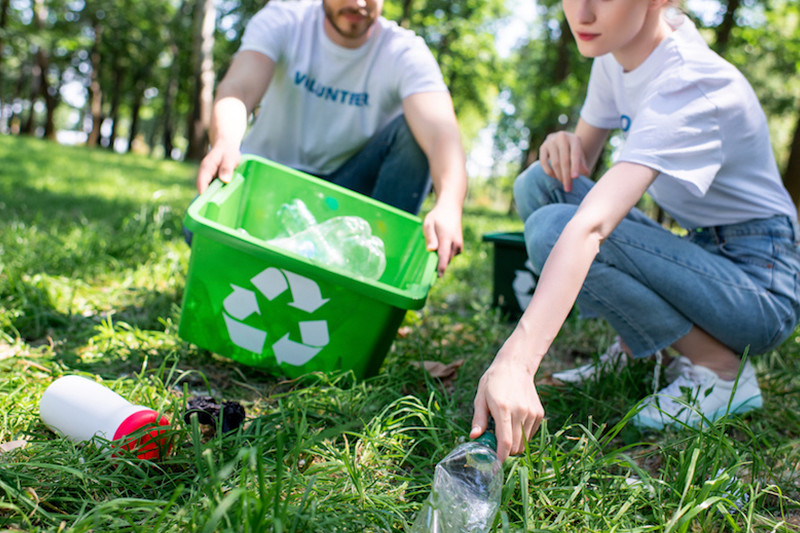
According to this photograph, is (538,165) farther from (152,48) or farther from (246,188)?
(152,48)

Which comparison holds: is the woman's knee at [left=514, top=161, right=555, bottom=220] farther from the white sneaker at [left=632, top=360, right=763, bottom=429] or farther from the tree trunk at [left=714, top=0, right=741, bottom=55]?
the tree trunk at [left=714, top=0, right=741, bottom=55]

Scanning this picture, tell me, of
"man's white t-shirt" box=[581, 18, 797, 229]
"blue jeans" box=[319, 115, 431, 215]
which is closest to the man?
"blue jeans" box=[319, 115, 431, 215]

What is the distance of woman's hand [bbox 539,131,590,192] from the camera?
1938 millimetres

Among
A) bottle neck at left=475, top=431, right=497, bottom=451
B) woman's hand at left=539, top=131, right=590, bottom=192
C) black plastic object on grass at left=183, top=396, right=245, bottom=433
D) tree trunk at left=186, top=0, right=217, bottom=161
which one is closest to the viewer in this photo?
bottle neck at left=475, top=431, right=497, bottom=451

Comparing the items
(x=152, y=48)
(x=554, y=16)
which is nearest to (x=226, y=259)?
(x=554, y=16)

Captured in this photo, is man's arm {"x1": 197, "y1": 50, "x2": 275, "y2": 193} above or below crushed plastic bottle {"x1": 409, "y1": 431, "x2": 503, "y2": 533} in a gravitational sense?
above

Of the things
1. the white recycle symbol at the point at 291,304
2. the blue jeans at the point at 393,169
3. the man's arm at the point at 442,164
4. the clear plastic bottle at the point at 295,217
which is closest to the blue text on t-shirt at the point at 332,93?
the blue jeans at the point at 393,169

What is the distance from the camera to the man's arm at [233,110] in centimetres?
187

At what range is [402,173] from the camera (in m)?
2.52

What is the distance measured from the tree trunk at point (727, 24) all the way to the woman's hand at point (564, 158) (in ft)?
25.7

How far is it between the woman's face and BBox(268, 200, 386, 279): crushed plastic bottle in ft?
3.13

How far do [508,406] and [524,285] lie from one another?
1.48 metres

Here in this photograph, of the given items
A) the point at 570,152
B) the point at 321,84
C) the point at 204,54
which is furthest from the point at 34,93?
the point at 570,152

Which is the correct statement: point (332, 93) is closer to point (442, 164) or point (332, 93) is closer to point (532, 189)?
point (442, 164)
